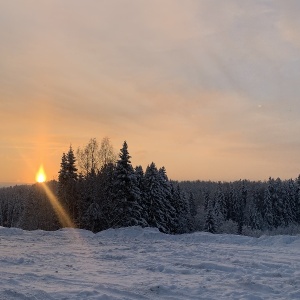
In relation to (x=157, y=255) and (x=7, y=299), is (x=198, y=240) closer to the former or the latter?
(x=157, y=255)

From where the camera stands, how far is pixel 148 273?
11945 millimetres

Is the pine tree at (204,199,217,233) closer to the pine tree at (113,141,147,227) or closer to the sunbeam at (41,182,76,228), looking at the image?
the pine tree at (113,141,147,227)

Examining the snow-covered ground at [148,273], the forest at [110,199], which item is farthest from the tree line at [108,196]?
the snow-covered ground at [148,273]

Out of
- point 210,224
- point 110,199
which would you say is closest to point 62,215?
point 110,199

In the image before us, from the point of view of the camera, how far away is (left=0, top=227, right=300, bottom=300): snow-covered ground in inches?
357

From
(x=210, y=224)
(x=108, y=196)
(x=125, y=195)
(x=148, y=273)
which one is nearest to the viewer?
(x=148, y=273)

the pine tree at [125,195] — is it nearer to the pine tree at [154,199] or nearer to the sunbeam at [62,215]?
the pine tree at [154,199]

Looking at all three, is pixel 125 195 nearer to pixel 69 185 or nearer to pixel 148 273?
pixel 69 185

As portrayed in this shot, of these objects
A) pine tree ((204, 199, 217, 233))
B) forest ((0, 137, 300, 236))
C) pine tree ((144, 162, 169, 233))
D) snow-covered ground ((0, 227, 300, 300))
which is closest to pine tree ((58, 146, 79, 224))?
forest ((0, 137, 300, 236))

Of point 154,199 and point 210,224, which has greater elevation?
point 154,199

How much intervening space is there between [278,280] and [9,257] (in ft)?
31.3

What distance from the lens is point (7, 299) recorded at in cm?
789

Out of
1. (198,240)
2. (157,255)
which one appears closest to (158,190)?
(198,240)

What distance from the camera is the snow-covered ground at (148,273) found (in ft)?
29.7
